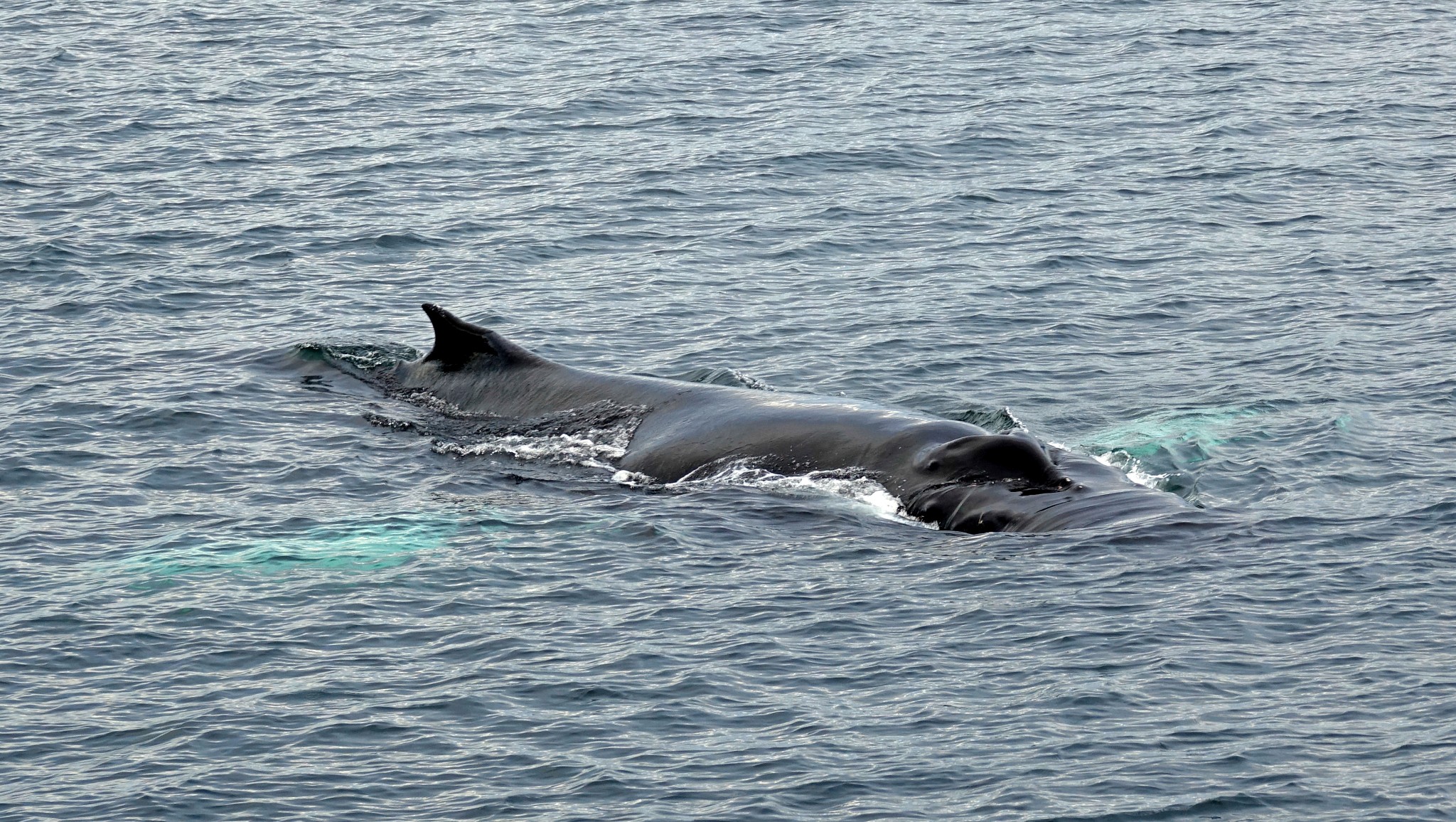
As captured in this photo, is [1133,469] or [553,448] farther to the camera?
[553,448]

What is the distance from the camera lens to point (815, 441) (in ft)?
63.5

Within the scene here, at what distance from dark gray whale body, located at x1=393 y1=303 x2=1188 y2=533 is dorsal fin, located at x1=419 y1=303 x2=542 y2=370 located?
0.06ft

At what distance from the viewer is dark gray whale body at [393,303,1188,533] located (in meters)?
17.8

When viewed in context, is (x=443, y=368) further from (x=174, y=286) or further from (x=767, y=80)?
(x=767, y=80)

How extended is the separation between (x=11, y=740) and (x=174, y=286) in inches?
589

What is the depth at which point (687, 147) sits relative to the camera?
36.5m

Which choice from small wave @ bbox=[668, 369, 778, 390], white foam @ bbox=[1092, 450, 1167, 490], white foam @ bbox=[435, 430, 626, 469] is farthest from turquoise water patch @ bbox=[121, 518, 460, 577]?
white foam @ bbox=[1092, 450, 1167, 490]

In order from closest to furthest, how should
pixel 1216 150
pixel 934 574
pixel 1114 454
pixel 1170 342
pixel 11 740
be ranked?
pixel 11 740, pixel 934 574, pixel 1114 454, pixel 1170 342, pixel 1216 150

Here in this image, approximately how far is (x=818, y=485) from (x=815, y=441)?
68cm

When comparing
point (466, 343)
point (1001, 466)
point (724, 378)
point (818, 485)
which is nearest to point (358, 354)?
point (466, 343)

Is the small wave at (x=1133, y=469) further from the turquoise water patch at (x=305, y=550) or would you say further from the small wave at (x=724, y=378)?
the turquoise water patch at (x=305, y=550)

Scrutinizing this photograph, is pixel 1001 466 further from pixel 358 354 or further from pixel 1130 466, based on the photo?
pixel 358 354

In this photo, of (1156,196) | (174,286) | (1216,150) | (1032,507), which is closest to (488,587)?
(1032,507)

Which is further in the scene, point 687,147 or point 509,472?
point 687,147
